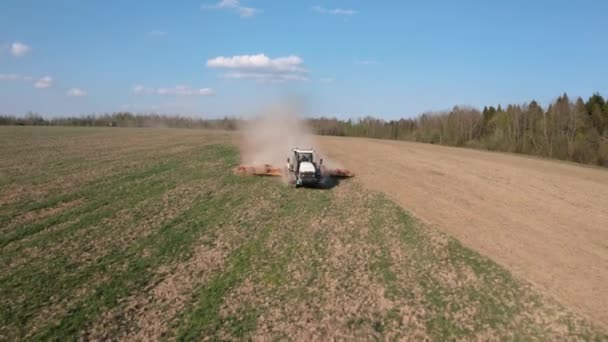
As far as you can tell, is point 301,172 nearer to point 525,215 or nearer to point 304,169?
point 304,169

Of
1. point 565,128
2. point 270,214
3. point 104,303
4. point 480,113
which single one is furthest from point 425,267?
point 480,113

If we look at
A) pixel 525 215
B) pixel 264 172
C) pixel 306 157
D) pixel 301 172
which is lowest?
pixel 525 215

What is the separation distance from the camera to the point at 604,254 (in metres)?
16.1

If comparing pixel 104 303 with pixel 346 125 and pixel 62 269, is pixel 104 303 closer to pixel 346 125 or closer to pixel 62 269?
pixel 62 269

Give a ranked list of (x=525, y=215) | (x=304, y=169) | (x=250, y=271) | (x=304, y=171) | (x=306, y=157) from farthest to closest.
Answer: (x=306, y=157) < (x=304, y=169) < (x=304, y=171) < (x=525, y=215) < (x=250, y=271)

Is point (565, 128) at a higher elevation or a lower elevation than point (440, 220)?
higher

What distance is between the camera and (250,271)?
13.1 metres

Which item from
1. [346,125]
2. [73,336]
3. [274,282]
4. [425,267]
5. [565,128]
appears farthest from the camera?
[346,125]

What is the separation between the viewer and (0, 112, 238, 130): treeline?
135 meters

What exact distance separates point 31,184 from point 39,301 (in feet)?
50.3

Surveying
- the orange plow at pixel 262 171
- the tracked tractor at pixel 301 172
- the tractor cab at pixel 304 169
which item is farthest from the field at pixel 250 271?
the orange plow at pixel 262 171

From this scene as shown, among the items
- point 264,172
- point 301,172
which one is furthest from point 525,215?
point 264,172

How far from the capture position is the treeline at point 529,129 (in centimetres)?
5537

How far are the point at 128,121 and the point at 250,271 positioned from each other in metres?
156
